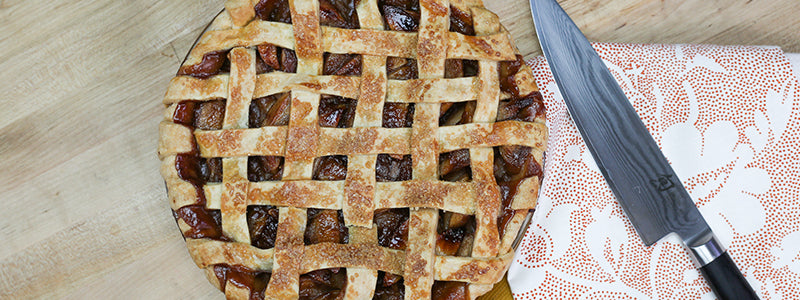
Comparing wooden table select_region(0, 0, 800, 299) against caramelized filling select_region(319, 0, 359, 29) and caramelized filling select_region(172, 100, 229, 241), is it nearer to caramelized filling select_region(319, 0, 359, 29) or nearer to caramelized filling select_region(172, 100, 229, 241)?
caramelized filling select_region(172, 100, 229, 241)

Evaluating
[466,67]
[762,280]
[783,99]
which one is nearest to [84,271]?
[466,67]

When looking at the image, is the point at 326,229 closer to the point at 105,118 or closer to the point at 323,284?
the point at 323,284

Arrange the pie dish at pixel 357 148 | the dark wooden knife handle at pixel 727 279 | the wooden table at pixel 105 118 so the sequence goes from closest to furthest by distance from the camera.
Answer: the pie dish at pixel 357 148 → the dark wooden knife handle at pixel 727 279 → the wooden table at pixel 105 118

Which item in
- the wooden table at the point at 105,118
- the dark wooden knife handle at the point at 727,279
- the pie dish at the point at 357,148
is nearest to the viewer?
the pie dish at the point at 357,148

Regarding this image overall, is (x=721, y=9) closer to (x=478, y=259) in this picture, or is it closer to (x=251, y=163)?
(x=478, y=259)

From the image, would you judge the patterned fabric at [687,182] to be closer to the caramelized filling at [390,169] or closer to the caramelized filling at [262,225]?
the caramelized filling at [390,169]

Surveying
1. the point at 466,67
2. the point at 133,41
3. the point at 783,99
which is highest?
the point at 133,41

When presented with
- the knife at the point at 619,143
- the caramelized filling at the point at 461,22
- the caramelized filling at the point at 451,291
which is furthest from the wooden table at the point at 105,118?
the caramelized filling at the point at 451,291
